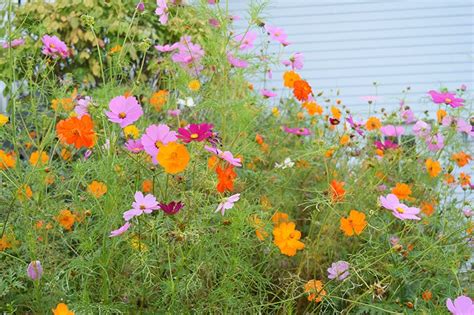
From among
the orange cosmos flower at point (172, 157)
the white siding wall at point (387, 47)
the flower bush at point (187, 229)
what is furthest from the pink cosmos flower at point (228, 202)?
the white siding wall at point (387, 47)

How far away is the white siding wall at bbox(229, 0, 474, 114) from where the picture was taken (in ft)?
22.4

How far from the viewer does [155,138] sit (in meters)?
1.61

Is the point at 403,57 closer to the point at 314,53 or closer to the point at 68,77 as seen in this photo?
the point at 314,53

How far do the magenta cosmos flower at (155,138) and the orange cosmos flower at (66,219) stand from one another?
460 millimetres

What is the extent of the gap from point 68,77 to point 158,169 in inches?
38.5

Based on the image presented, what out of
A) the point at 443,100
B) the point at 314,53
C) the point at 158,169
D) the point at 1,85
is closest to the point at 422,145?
the point at 443,100

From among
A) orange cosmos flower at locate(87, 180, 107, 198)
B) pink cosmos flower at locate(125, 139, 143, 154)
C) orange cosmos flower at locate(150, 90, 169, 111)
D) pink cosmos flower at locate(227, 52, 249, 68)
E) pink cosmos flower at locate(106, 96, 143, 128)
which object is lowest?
orange cosmos flower at locate(150, 90, 169, 111)

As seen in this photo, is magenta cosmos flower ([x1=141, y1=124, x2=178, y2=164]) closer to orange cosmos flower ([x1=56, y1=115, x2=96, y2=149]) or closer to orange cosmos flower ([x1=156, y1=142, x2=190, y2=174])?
orange cosmos flower ([x1=156, y1=142, x2=190, y2=174])

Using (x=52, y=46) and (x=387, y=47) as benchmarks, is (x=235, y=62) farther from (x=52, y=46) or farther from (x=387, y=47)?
(x=387, y=47)

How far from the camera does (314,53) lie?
22.7ft

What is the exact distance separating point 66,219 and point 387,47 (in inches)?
217

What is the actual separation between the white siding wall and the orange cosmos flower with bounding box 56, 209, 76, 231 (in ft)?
16.5

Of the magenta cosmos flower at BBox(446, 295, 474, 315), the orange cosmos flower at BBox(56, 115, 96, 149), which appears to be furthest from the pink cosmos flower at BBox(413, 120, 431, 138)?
the orange cosmos flower at BBox(56, 115, 96, 149)

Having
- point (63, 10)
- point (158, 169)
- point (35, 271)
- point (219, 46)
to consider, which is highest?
point (219, 46)
